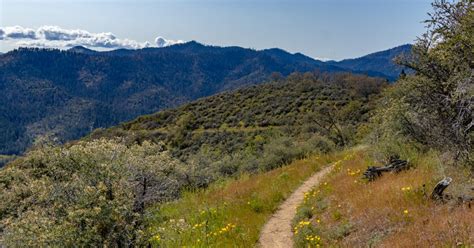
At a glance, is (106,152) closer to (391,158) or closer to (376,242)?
(376,242)

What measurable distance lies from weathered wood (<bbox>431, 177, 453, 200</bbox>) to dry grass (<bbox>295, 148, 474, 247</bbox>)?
108 millimetres

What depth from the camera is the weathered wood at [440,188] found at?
Answer: 698 centimetres

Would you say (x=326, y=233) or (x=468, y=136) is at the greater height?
(x=468, y=136)

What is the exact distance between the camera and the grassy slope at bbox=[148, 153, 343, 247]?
7945 mm

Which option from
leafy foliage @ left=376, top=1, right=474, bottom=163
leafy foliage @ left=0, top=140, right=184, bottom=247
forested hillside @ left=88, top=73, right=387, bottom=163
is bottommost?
forested hillside @ left=88, top=73, right=387, bottom=163

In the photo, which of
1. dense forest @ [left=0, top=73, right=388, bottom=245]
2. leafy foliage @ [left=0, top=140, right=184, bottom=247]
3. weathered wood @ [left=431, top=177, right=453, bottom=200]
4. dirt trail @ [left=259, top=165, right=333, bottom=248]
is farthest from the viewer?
dirt trail @ [left=259, top=165, right=333, bottom=248]

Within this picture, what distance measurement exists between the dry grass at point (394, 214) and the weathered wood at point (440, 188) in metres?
0.11

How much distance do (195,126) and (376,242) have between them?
54665 mm

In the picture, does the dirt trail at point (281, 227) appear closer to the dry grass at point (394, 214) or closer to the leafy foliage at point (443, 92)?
the dry grass at point (394, 214)

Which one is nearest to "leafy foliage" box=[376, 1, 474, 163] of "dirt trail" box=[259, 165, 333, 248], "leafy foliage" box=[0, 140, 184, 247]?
"dirt trail" box=[259, 165, 333, 248]

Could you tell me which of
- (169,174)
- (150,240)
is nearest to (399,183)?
(150,240)

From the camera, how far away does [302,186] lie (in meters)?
13.7

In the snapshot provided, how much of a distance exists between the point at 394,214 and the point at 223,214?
4528mm

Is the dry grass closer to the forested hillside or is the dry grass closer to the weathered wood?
the weathered wood
